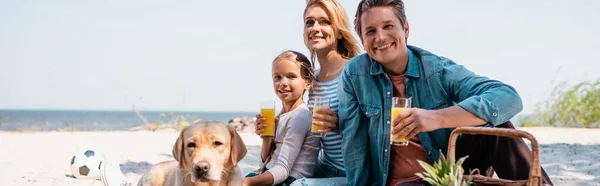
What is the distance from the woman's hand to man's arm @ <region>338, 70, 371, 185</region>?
2.83 ft

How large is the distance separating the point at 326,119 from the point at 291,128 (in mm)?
567

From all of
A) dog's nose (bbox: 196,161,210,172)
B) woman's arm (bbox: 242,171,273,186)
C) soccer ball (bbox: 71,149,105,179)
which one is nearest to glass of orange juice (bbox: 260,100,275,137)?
woman's arm (bbox: 242,171,273,186)

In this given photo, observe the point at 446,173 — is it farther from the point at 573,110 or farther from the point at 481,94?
the point at 573,110

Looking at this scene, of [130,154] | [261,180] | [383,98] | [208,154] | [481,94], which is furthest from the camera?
[130,154]

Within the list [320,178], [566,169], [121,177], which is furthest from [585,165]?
[121,177]

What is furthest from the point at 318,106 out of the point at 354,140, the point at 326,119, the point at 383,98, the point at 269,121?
the point at 269,121

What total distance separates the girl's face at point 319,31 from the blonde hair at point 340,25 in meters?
0.04

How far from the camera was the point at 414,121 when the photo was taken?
3.03 meters

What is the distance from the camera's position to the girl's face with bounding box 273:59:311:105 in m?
4.57

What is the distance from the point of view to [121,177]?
5.50 m

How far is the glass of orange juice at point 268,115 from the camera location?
14.4 feet

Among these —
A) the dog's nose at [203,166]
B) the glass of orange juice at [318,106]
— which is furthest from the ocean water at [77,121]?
the dog's nose at [203,166]

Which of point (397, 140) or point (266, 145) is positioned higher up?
point (397, 140)

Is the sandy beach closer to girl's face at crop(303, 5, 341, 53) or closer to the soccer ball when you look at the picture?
the soccer ball
